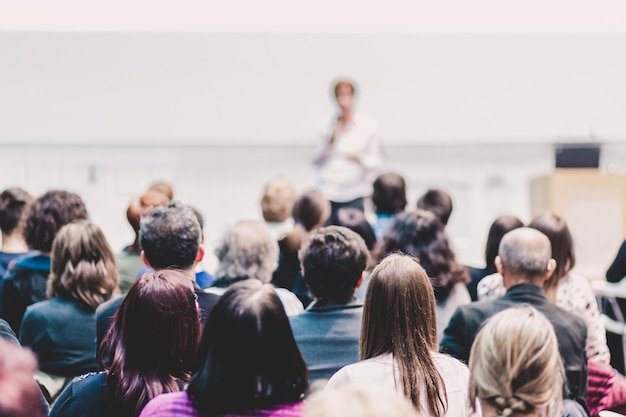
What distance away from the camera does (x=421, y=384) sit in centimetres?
202

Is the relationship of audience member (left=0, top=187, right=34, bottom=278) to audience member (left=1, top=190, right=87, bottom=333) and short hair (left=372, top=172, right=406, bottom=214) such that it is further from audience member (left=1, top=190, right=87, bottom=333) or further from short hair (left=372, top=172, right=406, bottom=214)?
short hair (left=372, top=172, right=406, bottom=214)

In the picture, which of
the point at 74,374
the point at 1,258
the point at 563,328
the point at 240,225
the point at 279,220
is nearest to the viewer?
the point at 563,328

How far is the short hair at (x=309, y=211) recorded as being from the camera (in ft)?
13.2

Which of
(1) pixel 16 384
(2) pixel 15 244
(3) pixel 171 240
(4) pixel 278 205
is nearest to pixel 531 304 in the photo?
(3) pixel 171 240

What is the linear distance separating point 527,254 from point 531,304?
0.21 meters

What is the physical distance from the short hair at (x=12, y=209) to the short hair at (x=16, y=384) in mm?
2650

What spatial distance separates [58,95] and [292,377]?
15.1 ft

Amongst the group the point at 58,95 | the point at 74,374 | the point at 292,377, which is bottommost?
the point at 74,374

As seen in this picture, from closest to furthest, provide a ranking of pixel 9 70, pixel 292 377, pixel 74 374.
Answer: pixel 292 377 < pixel 74 374 < pixel 9 70

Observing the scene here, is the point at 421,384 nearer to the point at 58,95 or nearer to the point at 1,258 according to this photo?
the point at 1,258

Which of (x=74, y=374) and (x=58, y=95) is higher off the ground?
(x=58, y=95)

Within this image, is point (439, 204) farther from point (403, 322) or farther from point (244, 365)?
point (244, 365)

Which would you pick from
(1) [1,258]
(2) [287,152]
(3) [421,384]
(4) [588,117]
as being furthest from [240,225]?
(4) [588,117]

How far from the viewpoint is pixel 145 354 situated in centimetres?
195
